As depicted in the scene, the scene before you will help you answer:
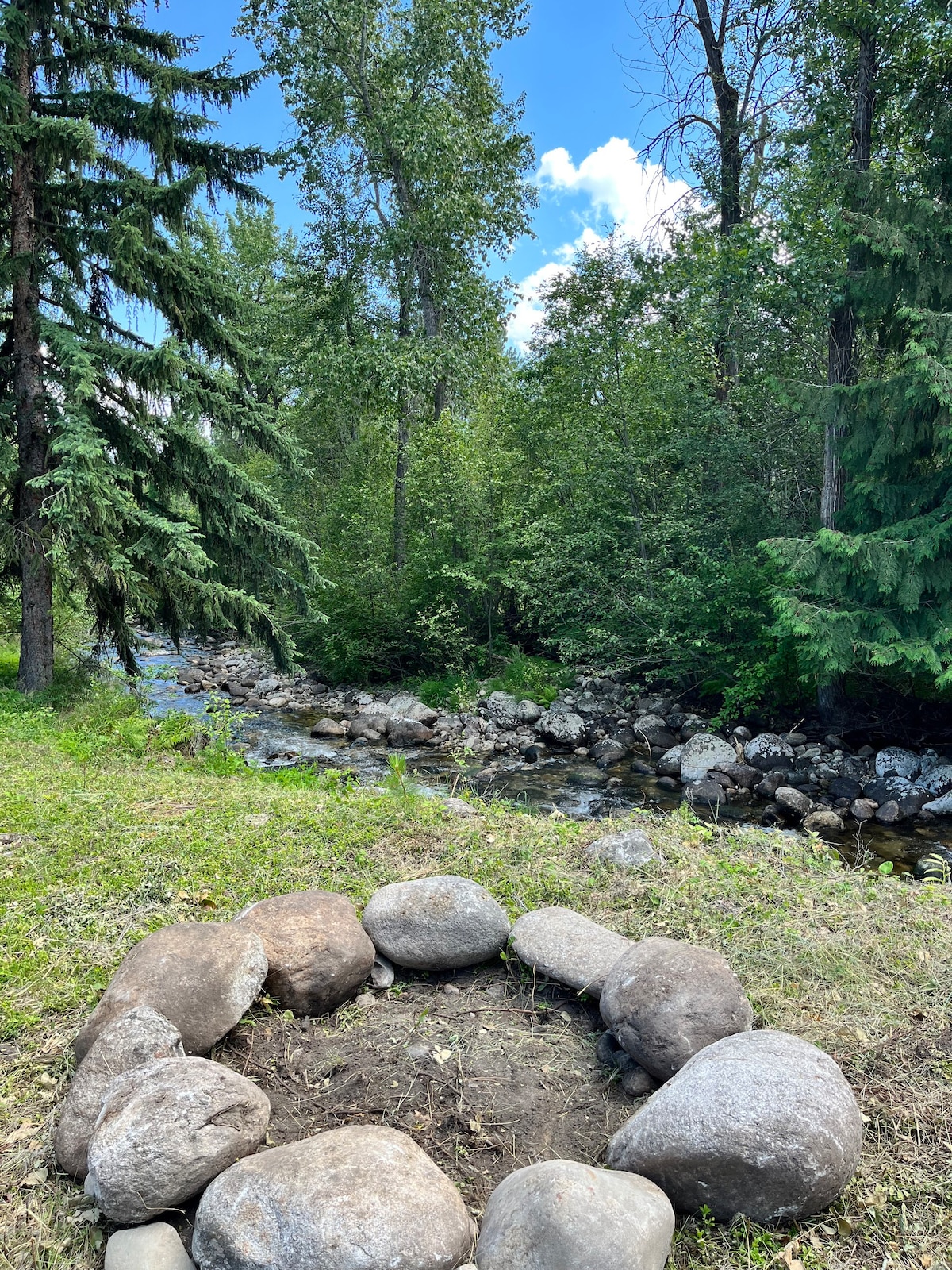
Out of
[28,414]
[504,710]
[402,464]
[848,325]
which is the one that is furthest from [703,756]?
[402,464]

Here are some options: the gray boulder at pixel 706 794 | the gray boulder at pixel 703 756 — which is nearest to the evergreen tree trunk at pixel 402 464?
the gray boulder at pixel 703 756

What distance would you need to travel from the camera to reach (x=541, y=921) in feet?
13.2

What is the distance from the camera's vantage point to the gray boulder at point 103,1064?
2645 mm

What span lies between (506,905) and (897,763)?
7.29 m

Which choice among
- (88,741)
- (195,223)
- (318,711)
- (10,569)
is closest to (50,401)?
(10,569)

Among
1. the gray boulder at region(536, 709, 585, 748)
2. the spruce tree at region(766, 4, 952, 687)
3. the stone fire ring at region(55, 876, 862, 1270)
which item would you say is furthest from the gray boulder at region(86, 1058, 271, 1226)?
the gray boulder at region(536, 709, 585, 748)

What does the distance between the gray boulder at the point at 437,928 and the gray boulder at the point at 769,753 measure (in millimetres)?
7310

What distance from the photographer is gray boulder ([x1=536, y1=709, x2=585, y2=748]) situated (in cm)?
1270

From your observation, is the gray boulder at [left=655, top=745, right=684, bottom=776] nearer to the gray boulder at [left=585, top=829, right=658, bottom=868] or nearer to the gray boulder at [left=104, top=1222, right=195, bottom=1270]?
the gray boulder at [left=585, top=829, right=658, bottom=868]

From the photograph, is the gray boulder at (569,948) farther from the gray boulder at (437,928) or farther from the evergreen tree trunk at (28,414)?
the evergreen tree trunk at (28,414)

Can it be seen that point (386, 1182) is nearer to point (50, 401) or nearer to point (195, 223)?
point (50, 401)

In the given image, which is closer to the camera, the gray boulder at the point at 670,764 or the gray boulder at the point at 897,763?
the gray boulder at the point at 897,763

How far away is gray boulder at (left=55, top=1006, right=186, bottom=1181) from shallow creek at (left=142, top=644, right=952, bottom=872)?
4820 mm

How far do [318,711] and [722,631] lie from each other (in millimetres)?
8075
